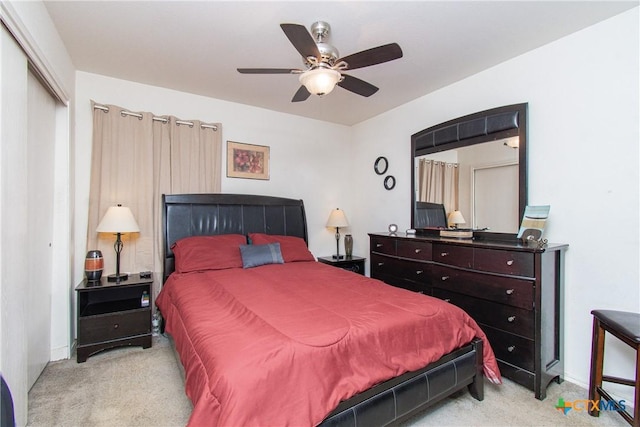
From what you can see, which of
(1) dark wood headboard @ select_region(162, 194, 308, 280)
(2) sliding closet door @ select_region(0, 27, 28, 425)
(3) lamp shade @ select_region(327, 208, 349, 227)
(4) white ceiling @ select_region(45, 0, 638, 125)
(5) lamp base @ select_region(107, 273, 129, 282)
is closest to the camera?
(2) sliding closet door @ select_region(0, 27, 28, 425)

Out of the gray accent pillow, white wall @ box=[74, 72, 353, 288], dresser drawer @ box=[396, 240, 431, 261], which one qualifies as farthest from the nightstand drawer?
dresser drawer @ box=[396, 240, 431, 261]

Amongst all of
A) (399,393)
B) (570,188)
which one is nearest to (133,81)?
(399,393)

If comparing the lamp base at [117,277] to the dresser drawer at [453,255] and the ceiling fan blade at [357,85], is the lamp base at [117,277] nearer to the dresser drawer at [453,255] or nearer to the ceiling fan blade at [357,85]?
the ceiling fan blade at [357,85]

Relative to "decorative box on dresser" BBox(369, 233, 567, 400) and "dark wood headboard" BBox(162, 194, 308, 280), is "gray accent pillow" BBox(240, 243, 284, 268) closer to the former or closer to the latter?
"dark wood headboard" BBox(162, 194, 308, 280)

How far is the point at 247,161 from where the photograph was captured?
3.86m

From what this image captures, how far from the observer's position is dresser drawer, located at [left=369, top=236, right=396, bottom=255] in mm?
3276

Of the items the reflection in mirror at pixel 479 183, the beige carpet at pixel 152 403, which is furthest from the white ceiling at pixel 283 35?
the beige carpet at pixel 152 403

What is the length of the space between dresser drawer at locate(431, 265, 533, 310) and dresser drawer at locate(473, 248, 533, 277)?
0.06 m

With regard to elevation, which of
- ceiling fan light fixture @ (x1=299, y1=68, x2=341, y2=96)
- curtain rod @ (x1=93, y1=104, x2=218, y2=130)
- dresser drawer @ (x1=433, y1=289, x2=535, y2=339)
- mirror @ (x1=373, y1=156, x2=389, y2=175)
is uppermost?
curtain rod @ (x1=93, y1=104, x2=218, y2=130)

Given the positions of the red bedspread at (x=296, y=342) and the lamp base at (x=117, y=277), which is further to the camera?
the lamp base at (x=117, y=277)

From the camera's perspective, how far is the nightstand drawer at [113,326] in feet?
8.34

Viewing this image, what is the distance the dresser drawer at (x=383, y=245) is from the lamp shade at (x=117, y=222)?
8.01 ft

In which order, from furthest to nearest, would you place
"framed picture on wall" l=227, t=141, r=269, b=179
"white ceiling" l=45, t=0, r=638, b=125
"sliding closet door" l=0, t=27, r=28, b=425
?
"framed picture on wall" l=227, t=141, r=269, b=179, "white ceiling" l=45, t=0, r=638, b=125, "sliding closet door" l=0, t=27, r=28, b=425

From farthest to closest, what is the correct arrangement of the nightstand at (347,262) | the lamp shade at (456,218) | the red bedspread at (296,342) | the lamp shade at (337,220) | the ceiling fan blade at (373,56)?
the lamp shade at (337,220) → the nightstand at (347,262) → the lamp shade at (456,218) → the ceiling fan blade at (373,56) → the red bedspread at (296,342)
